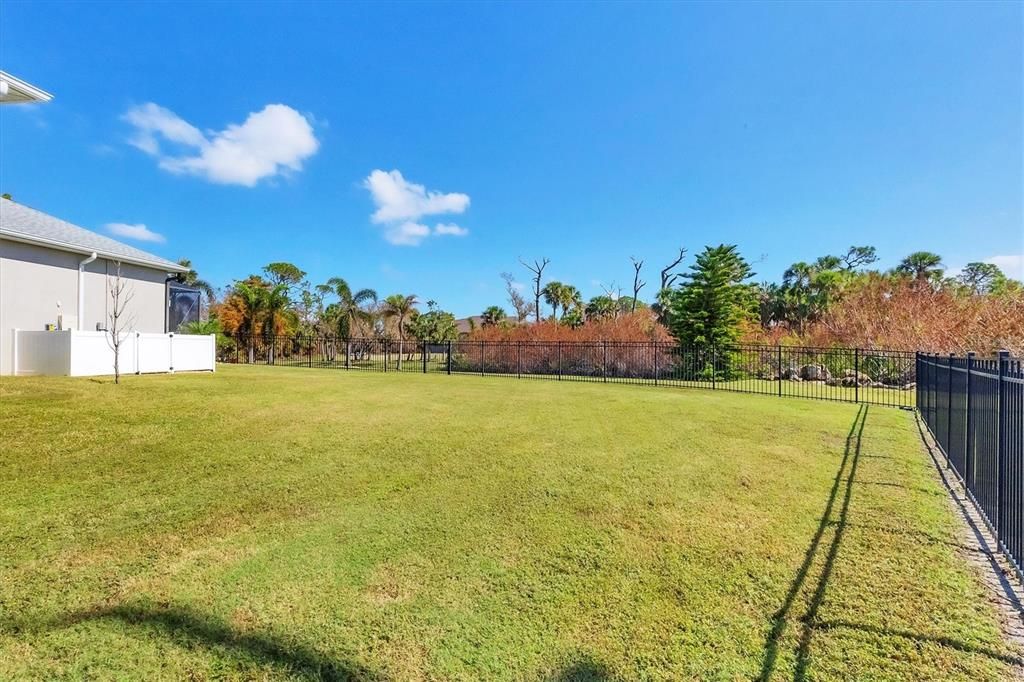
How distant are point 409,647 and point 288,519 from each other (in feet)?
5.93

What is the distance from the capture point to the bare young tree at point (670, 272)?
32656 millimetres

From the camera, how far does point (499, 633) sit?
209cm

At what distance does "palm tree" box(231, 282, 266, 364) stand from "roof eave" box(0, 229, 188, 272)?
923cm

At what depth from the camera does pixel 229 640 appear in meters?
2.01

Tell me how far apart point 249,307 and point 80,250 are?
39.9 feet

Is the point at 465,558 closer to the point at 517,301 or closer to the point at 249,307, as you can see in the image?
the point at 249,307

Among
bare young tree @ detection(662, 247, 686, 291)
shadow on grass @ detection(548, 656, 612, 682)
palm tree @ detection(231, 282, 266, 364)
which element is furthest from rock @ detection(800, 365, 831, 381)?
palm tree @ detection(231, 282, 266, 364)

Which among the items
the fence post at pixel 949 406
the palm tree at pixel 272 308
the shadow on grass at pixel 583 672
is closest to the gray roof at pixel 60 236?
the palm tree at pixel 272 308

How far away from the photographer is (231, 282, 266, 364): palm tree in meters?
22.7

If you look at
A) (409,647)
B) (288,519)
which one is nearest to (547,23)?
(288,519)

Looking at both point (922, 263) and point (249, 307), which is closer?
point (249, 307)

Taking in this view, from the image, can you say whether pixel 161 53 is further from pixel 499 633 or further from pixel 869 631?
pixel 869 631

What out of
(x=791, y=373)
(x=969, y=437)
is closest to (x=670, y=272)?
(x=791, y=373)

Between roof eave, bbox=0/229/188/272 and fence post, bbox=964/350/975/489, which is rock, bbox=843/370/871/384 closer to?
fence post, bbox=964/350/975/489
